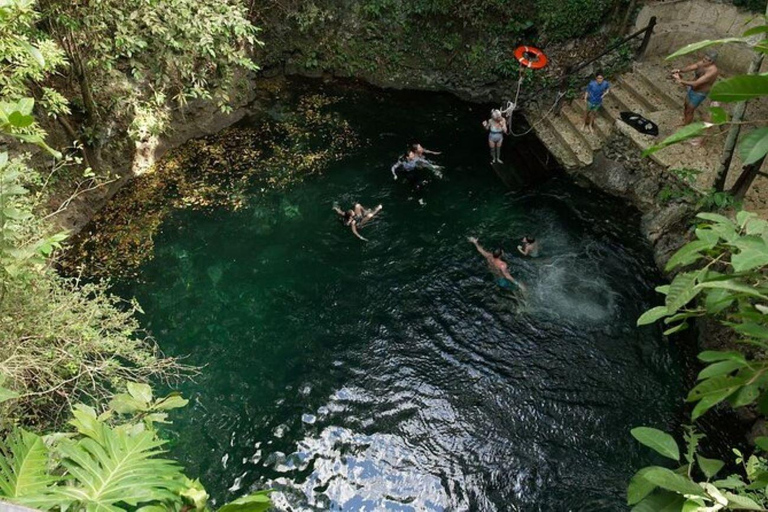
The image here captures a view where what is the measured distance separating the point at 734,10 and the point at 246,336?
14.4 metres

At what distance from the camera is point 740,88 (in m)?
2.14

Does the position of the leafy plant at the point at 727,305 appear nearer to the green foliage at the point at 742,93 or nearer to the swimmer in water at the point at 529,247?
the green foliage at the point at 742,93

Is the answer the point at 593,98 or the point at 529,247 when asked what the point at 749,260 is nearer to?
the point at 529,247

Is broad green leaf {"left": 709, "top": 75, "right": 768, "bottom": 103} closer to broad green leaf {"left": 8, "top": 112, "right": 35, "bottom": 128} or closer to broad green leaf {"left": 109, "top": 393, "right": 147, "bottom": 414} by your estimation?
broad green leaf {"left": 8, "top": 112, "right": 35, "bottom": 128}

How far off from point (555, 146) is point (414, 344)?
7.36m

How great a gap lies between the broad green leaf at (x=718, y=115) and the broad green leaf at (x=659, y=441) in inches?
64.7

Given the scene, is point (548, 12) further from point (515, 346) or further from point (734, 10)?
point (515, 346)

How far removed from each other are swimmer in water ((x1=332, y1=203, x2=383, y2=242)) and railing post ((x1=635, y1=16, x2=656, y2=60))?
8.52 meters

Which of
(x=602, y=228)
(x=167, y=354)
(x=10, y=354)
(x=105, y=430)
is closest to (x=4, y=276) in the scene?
(x=10, y=354)

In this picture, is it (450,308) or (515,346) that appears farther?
(450,308)

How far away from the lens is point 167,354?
30.1ft

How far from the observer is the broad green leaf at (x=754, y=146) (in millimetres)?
2252

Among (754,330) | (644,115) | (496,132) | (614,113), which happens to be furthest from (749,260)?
(614,113)

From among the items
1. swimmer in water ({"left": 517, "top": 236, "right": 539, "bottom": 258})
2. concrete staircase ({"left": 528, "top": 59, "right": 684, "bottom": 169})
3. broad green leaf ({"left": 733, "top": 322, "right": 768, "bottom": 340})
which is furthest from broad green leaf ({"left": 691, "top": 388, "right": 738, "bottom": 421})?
concrete staircase ({"left": 528, "top": 59, "right": 684, "bottom": 169})
